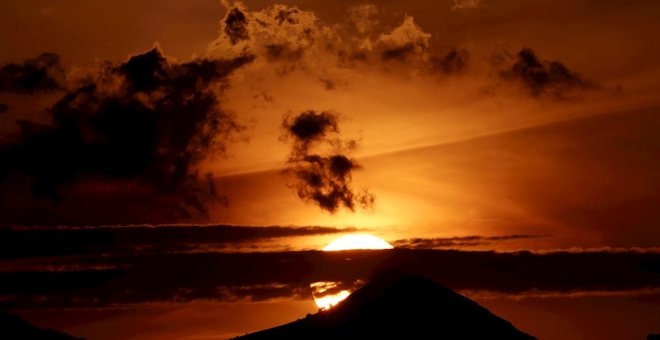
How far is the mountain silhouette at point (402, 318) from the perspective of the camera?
4628cm

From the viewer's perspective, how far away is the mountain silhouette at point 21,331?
8556 cm

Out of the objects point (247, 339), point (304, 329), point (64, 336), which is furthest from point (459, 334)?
point (64, 336)

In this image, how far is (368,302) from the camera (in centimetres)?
4934

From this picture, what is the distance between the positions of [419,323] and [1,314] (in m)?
66.7

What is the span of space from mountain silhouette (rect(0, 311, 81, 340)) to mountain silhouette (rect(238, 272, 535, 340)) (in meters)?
43.2

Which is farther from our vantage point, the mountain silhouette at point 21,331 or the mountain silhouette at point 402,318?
the mountain silhouette at point 21,331

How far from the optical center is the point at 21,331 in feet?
292

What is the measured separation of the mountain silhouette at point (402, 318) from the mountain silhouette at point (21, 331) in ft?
142

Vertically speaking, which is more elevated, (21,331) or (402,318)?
(21,331)

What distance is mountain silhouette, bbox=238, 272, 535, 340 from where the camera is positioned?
46.3 metres

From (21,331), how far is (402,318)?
5720 centimetres

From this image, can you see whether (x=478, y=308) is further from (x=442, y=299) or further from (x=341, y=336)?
(x=341, y=336)

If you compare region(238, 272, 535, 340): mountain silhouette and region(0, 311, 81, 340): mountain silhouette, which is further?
region(0, 311, 81, 340): mountain silhouette

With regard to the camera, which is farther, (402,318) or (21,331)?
(21,331)
